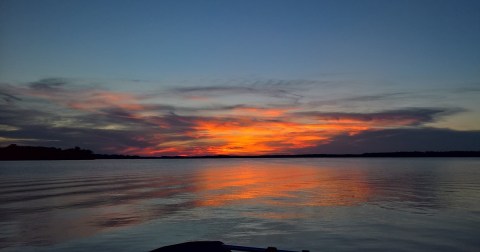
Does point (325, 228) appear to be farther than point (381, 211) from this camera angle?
No

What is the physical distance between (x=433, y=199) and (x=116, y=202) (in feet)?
100

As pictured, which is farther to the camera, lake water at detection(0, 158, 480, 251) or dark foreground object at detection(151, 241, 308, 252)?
lake water at detection(0, 158, 480, 251)

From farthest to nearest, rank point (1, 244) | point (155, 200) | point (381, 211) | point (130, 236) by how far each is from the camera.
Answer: point (155, 200), point (381, 211), point (130, 236), point (1, 244)

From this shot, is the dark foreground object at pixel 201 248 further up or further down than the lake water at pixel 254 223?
further up

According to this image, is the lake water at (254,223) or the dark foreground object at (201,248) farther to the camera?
the lake water at (254,223)

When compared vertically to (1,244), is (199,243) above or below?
above

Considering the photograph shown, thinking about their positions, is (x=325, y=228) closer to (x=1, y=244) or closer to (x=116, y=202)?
(x=1, y=244)

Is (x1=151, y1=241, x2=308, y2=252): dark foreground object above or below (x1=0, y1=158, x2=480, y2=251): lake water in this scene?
above

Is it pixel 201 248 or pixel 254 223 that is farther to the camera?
pixel 254 223

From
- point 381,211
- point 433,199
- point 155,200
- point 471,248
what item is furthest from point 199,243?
point 433,199

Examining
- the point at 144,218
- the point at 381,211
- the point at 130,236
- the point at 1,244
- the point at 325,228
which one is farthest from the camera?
the point at 381,211

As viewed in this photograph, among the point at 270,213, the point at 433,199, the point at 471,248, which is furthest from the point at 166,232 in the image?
the point at 433,199

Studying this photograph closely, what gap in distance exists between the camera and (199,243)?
43.5 ft

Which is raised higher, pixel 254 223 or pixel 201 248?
pixel 201 248
